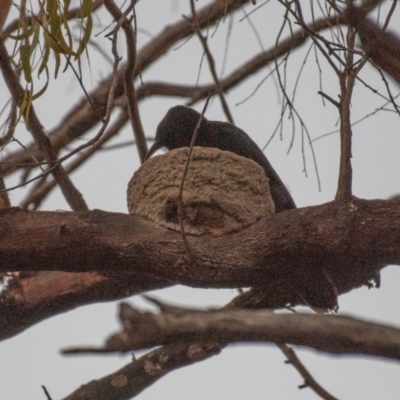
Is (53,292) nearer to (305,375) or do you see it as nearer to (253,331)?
(305,375)

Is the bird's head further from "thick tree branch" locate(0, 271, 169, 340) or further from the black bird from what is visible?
"thick tree branch" locate(0, 271, 169, 340)

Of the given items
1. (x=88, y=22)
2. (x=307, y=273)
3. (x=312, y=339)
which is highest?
(x=88, y=22)

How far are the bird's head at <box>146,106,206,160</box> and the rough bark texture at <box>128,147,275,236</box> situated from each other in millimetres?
1408

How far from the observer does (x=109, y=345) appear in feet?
6.06

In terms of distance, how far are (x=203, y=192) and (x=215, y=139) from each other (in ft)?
4.98

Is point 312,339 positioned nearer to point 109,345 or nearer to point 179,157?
point 109,345

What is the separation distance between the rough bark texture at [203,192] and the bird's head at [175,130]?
4.62 feet

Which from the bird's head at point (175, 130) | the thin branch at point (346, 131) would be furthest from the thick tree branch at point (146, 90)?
the thin branch at point (346, 131)

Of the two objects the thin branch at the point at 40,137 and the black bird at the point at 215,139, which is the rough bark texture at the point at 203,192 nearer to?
the thin branch at the point at 40,137

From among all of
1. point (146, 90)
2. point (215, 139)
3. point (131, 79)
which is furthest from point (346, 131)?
point (146, 90)

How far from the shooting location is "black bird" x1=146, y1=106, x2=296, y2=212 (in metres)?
5.77

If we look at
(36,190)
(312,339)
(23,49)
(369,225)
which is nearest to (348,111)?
(369,225)

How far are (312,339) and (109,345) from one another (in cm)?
46

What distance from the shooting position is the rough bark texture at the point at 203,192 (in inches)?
178
